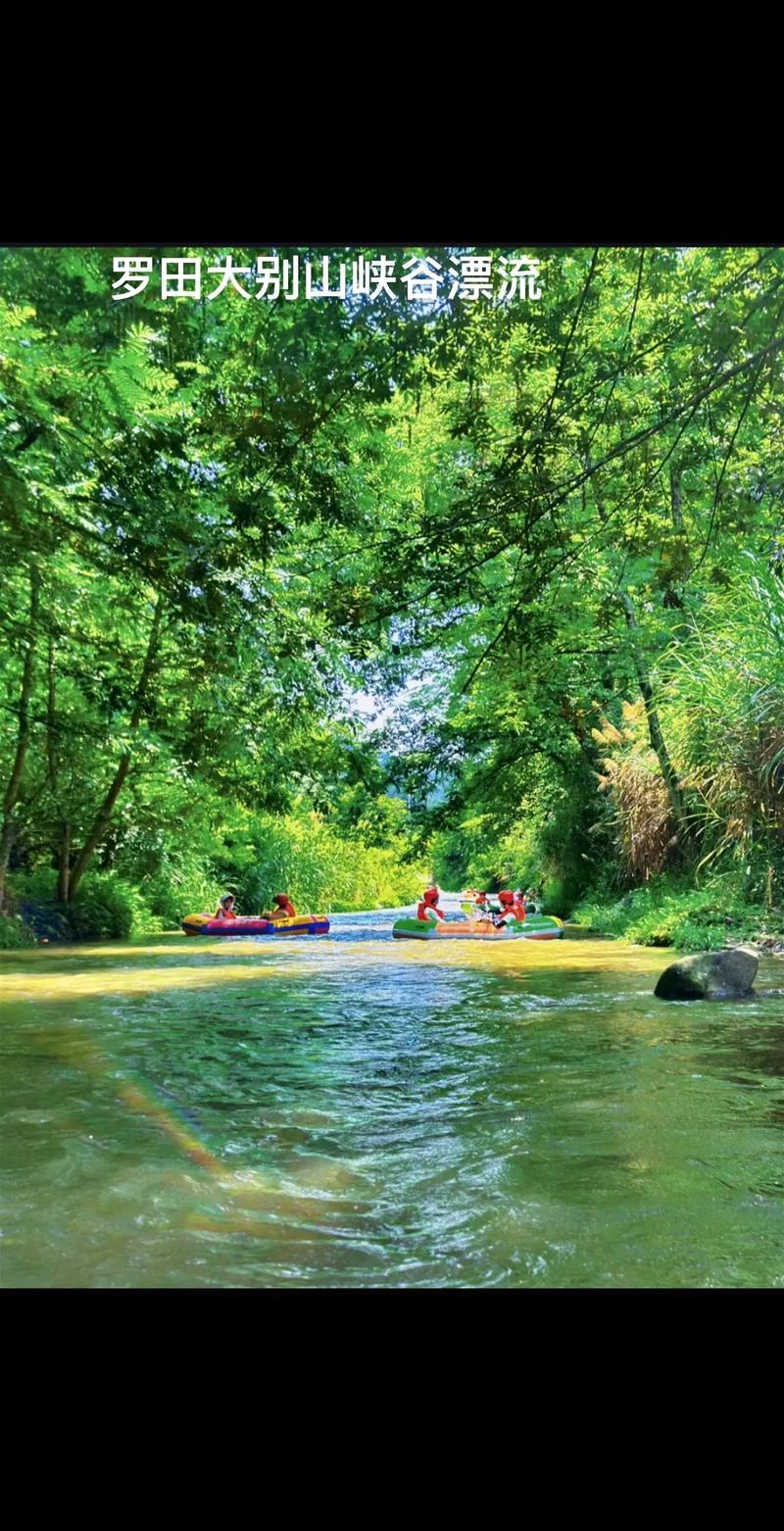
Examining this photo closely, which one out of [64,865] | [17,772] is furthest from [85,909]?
[17,772]

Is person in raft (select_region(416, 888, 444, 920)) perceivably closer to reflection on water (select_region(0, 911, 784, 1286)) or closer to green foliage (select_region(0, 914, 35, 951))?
green foliage (select_region(0, 914, 35, 951))

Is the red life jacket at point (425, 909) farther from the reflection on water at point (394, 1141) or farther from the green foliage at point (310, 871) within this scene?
the reflection on water at point (394, 1141)

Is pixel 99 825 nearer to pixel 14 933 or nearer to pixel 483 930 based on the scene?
pixel 14 933

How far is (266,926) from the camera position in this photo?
26.3ft

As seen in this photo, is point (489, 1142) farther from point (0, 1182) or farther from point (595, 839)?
point (595, 839)

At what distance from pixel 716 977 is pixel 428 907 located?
396 centimetres

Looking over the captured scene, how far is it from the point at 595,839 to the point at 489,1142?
545 centimetres

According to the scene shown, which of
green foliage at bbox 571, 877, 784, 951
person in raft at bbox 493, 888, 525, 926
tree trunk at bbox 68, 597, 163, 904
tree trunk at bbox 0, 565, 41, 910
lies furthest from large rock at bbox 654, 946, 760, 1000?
tree trunk at bbox 0, 565, 41, 910

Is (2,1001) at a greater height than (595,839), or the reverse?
(595,839)

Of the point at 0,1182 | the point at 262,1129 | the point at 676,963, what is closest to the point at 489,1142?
the point at 262,1129

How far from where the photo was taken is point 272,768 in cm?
493

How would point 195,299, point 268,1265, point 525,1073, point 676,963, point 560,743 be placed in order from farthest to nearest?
point 560,743, point 676,963, point 525,1073, point 195,299, point 268,1265

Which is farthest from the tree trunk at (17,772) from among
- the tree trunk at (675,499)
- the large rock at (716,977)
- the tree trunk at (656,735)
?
the large rock at (716,977)

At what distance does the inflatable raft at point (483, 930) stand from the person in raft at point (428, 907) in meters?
0.06
